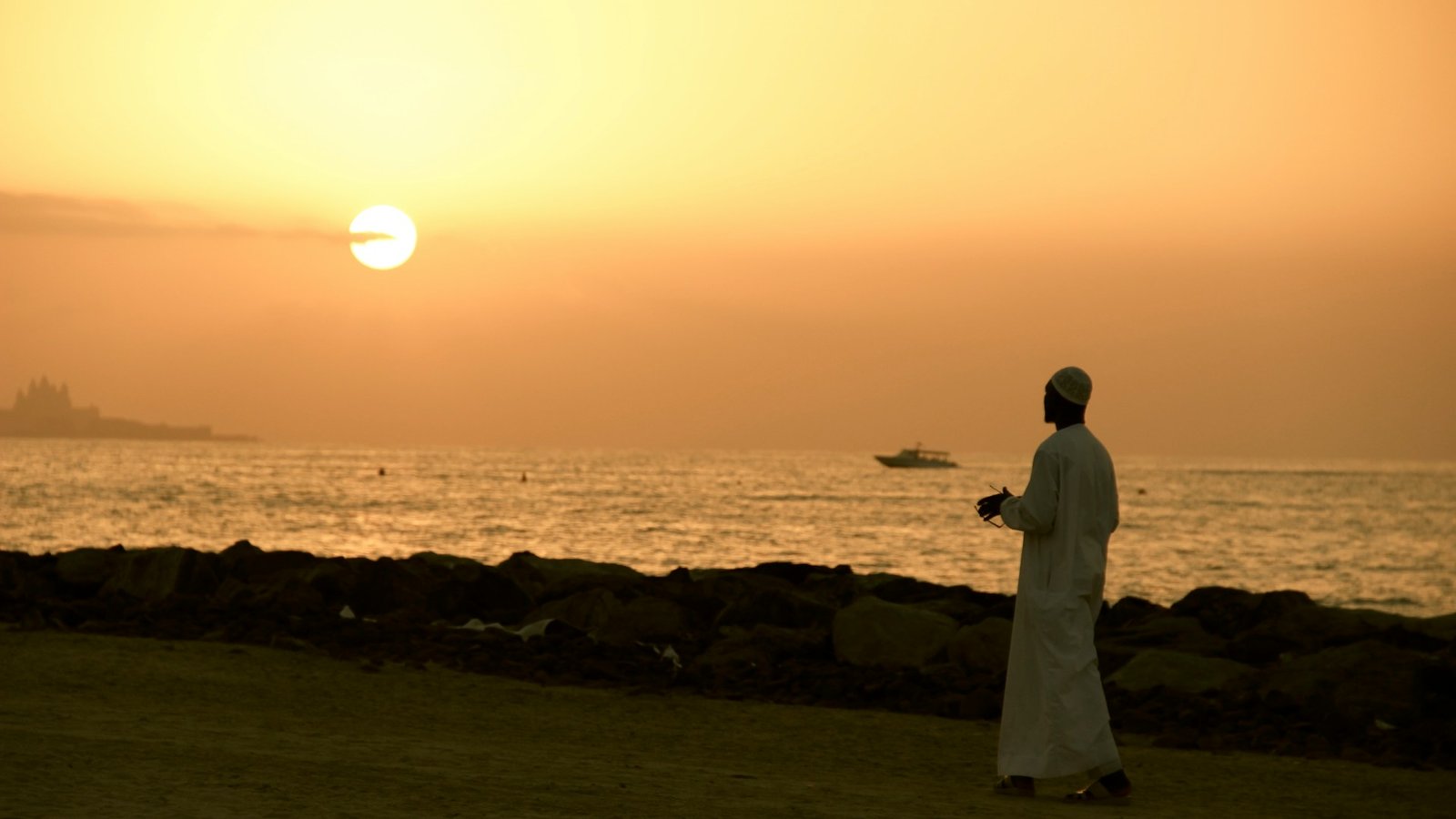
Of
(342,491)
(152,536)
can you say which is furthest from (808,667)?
(342,491)

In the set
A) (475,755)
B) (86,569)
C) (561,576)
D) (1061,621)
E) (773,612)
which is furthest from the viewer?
(561,576)

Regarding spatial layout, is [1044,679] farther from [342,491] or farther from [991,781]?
[342,491]

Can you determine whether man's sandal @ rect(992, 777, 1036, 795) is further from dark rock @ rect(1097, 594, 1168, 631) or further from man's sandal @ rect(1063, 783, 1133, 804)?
dark rock @ rect(1097, 594, 1168, 631)

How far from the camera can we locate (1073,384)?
807 cm

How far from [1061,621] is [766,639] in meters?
5.93

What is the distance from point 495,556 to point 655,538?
369 inches

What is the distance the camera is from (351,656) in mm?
11992

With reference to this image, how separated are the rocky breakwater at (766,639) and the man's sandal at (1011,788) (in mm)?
2672

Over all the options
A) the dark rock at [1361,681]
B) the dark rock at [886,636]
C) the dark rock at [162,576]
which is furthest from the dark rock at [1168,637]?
the dark rock at [162,576]

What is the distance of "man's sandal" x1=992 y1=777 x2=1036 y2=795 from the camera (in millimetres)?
7898

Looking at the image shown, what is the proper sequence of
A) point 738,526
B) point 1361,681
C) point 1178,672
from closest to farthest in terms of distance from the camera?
1. point 1361,681
2. point 1178,672
3. point 738,526

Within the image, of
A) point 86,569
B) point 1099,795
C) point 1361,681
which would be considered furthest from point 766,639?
point 86,569

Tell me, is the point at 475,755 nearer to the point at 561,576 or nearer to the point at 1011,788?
the point at 1011,788

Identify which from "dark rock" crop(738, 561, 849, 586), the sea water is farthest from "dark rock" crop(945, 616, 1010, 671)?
the sea water
